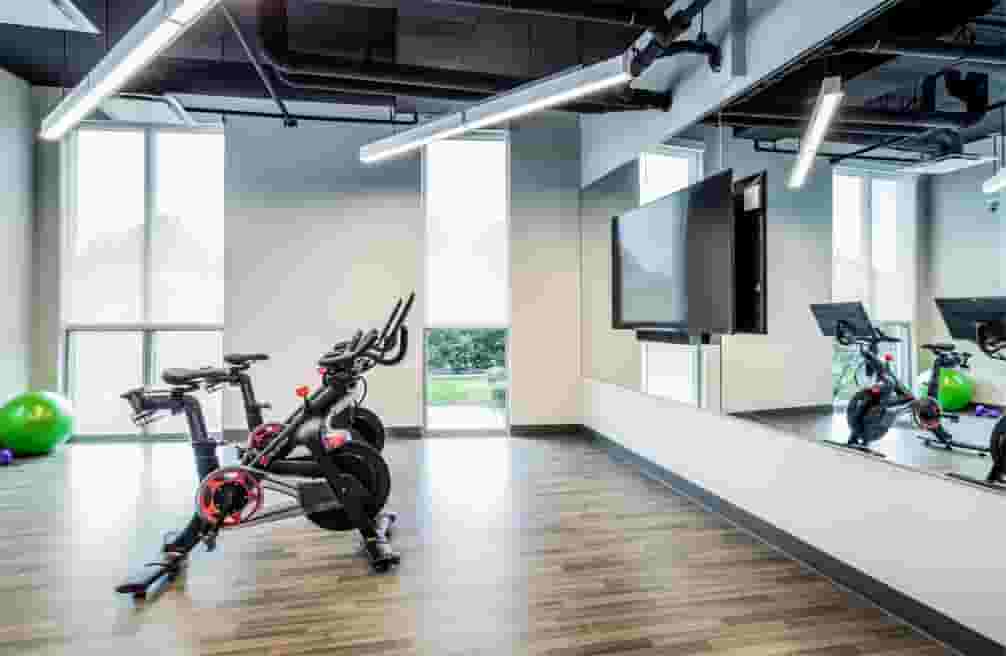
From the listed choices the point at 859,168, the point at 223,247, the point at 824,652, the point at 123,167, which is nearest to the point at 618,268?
the point at 859,168

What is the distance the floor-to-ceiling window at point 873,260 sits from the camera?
104 inches

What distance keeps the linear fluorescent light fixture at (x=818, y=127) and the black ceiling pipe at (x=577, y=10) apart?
106cm

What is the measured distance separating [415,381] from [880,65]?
16.3 ft

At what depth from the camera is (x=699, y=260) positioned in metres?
3.86

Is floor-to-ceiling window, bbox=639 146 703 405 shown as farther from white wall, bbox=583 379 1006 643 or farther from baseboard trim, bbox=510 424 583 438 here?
baseboard trim, bbox=510 424 583 438

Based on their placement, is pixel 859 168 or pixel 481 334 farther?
pixel 481 334

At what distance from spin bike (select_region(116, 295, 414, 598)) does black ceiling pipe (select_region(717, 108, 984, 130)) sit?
238cm

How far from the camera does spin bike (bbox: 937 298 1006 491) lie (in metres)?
2.11

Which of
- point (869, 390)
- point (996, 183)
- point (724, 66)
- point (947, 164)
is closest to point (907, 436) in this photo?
point (869, 390)

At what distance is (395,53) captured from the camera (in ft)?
16.8

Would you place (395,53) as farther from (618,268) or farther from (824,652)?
(824,652)

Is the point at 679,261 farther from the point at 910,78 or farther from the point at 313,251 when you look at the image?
the point at 313,251

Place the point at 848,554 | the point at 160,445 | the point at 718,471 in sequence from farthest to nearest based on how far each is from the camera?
the point at 160,445
the point at 718,471
the point at 848,554

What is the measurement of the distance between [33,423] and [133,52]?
3.79 meters
